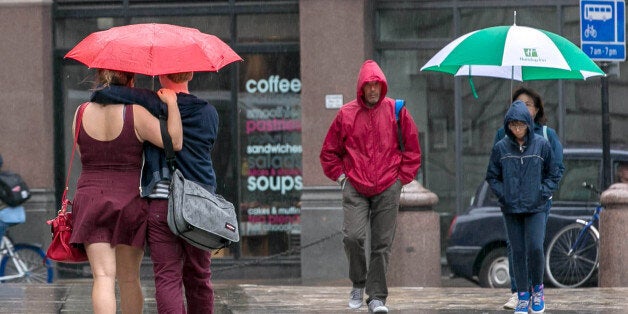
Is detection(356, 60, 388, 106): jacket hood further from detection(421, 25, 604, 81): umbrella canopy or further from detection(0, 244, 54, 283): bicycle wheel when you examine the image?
detection(0, 244, 54, 283): bicycle wheel

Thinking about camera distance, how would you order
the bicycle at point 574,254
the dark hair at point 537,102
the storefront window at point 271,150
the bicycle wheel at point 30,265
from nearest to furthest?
1. the dark hair at point 537,102
2. the bicycle at point 574,254
3. the bicycle wheel at point 30,265
4. the storefront window at point 271,150

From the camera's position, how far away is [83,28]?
682 inches

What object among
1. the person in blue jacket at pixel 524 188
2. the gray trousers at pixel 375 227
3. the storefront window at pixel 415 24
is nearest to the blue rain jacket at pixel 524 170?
the person in blue jacket at pixel 524 188

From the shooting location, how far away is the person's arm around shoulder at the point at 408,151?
9320 millimetres

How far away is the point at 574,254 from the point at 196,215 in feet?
25.7

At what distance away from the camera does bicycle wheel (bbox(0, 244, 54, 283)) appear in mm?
15031

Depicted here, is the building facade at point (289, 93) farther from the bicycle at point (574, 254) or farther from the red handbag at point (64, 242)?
the red handbag at point (64, 242)

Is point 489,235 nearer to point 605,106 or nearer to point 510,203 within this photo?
point 605,106

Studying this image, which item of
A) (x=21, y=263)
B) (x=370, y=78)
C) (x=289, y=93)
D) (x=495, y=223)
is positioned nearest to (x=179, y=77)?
(x=370, y=78)

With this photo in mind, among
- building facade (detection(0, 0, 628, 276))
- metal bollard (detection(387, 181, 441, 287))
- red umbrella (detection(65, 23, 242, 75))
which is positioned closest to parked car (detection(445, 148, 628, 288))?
metal bollard (detection(387, 181, 441, 287))

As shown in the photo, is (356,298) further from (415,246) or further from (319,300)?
(415,246)

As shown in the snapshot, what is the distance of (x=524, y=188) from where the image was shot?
935cm

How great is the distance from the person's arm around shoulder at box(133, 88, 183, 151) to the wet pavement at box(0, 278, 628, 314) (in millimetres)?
3065

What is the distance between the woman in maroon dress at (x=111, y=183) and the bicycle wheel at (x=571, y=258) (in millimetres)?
7710
